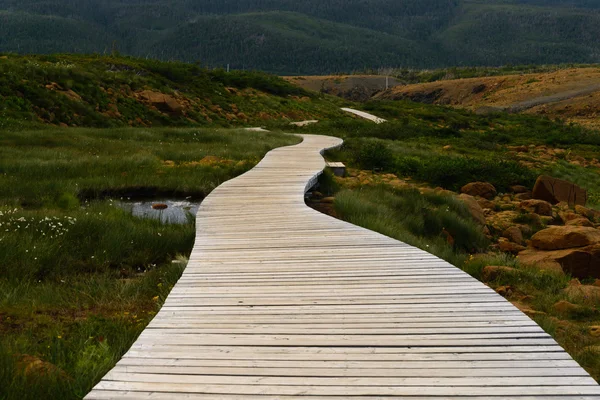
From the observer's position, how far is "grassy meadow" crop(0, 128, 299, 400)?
11.0 ft

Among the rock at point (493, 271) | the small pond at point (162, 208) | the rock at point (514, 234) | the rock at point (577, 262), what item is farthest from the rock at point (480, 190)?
the rock at point (493, 271)

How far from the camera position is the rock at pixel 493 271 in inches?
242

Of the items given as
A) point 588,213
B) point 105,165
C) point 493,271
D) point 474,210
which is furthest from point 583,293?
point 105,165

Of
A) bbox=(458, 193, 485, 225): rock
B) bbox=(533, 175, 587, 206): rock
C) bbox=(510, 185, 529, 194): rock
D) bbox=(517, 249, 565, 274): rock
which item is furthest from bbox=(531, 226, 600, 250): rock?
bbox=(510, 185, 529, 194): rock

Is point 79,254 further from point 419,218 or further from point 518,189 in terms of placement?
point 518,189

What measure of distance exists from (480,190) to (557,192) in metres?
1.77

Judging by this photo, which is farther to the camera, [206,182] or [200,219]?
[206,182]

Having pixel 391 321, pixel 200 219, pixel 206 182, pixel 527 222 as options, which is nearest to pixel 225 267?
pixel 391 321

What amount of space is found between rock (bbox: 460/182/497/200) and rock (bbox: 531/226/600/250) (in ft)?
13.9

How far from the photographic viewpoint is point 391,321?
352 cm

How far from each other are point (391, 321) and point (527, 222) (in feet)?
26.1

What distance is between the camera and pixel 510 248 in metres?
8.75

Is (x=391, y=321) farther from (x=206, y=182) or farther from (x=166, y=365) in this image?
(x=206, y=182)

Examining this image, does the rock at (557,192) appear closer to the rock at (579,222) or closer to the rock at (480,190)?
the rock at (480,190)
